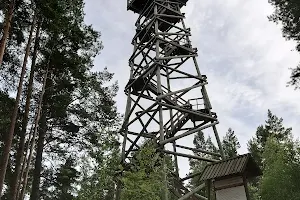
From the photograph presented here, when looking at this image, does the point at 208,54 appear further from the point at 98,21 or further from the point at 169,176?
the point at 169,176

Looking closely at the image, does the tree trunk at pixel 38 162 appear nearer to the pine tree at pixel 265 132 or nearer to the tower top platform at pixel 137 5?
the tower top platform at pixel 137 5

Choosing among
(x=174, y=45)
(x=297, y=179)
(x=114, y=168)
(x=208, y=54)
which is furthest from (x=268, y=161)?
(x=114, y=168)

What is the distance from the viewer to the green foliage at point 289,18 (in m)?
9.63

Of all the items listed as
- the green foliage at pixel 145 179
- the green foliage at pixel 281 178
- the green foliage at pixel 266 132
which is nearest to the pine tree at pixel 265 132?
the green foliage at pixel 266 132

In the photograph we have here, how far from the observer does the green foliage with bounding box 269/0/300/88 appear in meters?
9.63

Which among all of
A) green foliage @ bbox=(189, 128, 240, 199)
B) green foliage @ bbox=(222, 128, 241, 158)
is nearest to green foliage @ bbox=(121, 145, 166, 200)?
green foliage @ bbox=(189, 128, 240, 199)

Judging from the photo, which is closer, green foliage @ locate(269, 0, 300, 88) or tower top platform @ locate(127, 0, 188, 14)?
green foliage @ locate(269, 0, 300, 88)

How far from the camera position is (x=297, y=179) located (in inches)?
539

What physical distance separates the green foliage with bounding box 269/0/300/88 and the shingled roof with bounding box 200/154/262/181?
173 inches

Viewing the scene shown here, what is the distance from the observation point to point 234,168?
22.2 ft

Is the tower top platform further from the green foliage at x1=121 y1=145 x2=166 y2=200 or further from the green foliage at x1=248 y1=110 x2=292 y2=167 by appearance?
the green foliage at x1=248 y1=110 x2=292 y2=167

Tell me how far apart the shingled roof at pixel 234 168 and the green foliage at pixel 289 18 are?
14.4 feet

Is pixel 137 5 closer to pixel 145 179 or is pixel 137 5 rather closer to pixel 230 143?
pixel 145 179

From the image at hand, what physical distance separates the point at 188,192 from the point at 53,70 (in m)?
6.36
